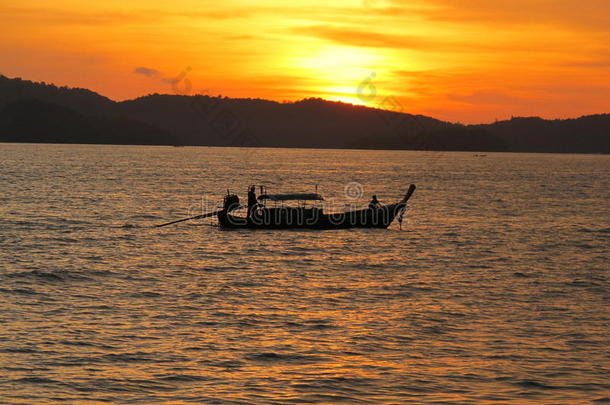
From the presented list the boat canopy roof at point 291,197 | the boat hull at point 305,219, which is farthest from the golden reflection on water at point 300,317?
the boat canopy roof at point 291,197

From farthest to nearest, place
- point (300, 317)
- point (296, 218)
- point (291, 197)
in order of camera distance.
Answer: point (296, 218)
point (291, 197)
point (300, 317)

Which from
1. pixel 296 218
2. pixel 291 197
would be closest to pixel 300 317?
pixel 291 197

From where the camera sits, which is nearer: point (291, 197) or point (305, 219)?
point (291, 197)

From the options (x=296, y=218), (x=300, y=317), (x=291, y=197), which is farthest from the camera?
(x=296, y=218)

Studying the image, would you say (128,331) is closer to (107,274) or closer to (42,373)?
(42,373)

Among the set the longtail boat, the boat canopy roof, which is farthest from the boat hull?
the boat canopy roof

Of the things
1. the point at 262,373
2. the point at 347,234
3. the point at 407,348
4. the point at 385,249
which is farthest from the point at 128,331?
the point at 347,234

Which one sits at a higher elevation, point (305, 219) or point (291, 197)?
point (291, 197)

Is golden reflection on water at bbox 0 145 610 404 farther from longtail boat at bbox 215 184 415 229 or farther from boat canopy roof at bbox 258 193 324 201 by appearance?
boat canopy roof at bbox 258 193 324 201

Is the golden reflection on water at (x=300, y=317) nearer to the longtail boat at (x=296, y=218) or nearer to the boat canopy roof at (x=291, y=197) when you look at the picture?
the longtail boat at (x=296, y=218)

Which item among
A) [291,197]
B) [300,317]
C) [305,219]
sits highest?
[291,197]

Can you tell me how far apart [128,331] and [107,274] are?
1296cm

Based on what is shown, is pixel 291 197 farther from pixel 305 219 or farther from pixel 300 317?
pixel 300 317

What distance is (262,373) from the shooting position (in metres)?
21.8
